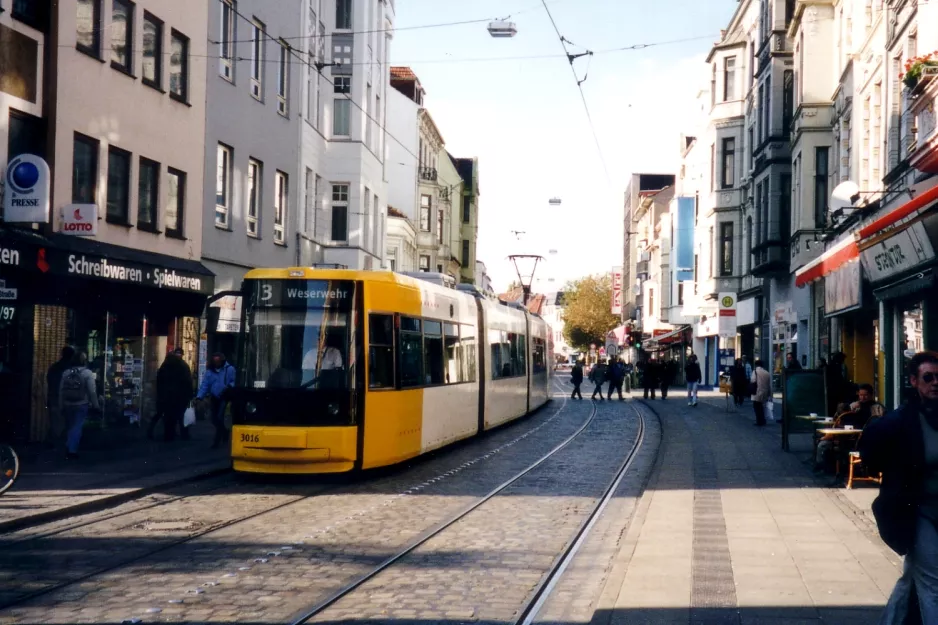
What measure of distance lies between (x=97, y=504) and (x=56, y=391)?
708 centimetres

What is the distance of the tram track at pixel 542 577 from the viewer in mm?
7883

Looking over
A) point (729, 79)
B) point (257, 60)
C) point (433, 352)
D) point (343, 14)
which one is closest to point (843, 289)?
point (433, 352)

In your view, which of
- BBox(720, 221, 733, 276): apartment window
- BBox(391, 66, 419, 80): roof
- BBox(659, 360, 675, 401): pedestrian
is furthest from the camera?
BBox(391, 66, 419, 80): roof

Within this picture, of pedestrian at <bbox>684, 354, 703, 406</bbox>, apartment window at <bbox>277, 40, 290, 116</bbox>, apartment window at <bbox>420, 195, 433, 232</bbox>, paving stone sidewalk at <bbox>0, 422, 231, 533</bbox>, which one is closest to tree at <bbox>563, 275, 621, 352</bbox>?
apartment window at <bbox>420, 195, 433, 232</bbox>

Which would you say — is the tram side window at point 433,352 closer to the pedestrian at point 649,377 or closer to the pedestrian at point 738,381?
the pedestrian at point 738,381

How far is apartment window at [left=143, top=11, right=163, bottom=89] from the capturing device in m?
24.4

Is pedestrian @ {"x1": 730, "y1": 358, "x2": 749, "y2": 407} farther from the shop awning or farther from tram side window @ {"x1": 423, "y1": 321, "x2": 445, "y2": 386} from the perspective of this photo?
tram side window @ {"x1": 423, "y1": 321, "x2": 445, "y2": 386}

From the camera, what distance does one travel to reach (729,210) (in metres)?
Result: 48.8

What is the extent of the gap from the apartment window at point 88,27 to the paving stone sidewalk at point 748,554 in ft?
40.9

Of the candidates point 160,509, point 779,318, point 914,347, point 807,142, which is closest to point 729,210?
point 779,318

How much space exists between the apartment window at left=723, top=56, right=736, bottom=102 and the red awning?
31.8m

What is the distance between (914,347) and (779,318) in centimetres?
1856

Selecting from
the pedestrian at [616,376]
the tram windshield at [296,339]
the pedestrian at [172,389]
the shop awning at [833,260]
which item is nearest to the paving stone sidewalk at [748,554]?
the shop awning at [833,260]

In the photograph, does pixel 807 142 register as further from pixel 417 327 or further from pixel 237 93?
pixel 417 327
